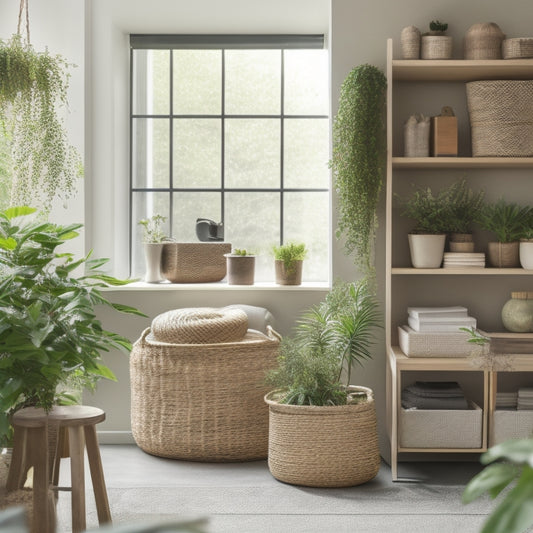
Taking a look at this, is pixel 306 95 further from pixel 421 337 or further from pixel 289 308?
pixel 421 337

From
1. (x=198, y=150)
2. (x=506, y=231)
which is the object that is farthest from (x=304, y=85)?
(x=506, y=231)

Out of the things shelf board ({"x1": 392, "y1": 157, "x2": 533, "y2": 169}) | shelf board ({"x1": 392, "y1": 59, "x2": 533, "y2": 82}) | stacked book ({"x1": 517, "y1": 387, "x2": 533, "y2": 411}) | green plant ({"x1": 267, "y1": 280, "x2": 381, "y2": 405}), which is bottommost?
stacked book ({"x1": 517, "y1": 387, "x2": 533, "y2": 411})

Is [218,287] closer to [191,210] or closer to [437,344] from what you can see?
[191,210]

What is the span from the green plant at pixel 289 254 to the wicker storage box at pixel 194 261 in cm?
33

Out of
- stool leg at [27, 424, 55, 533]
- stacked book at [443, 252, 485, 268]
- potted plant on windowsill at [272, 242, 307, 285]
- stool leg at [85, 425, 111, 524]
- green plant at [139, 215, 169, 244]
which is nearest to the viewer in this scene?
stool leg at [27, 424, 55, 533]

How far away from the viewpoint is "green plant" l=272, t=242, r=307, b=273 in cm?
442

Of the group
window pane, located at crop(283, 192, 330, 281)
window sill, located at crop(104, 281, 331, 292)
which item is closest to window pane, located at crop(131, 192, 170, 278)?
window sill, located at crop(104, 281, 331, 292)

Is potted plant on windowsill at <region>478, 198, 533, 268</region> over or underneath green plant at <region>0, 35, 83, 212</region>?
underneath

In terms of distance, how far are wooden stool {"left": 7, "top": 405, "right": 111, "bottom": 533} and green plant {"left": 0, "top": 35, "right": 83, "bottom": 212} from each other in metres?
1.75

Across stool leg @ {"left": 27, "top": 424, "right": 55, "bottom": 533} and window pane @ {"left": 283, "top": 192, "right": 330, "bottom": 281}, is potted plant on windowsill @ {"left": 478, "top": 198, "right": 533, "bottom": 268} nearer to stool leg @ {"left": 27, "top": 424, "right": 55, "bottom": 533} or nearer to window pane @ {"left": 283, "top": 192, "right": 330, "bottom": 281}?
window pane @ {"left": 283, "top": 192, "right": 330, "bottom": 281}

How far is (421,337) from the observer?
12.1 feet

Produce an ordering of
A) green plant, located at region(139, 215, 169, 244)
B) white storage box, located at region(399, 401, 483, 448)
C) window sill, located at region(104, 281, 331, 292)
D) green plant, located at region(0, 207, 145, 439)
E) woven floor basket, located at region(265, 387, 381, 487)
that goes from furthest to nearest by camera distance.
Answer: green plant, located at region(139, 215, 169, 244) → window sill, located at region(104, 281, 331, 292) → white storage box, located at region(399, 401, 483, 448) → woven floor basket, located at region(265, 387, 381, 487) → green plant, located at region(0, 207, 145, 439)

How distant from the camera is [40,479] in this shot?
258 centimetres

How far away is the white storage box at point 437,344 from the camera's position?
367 centimetres
